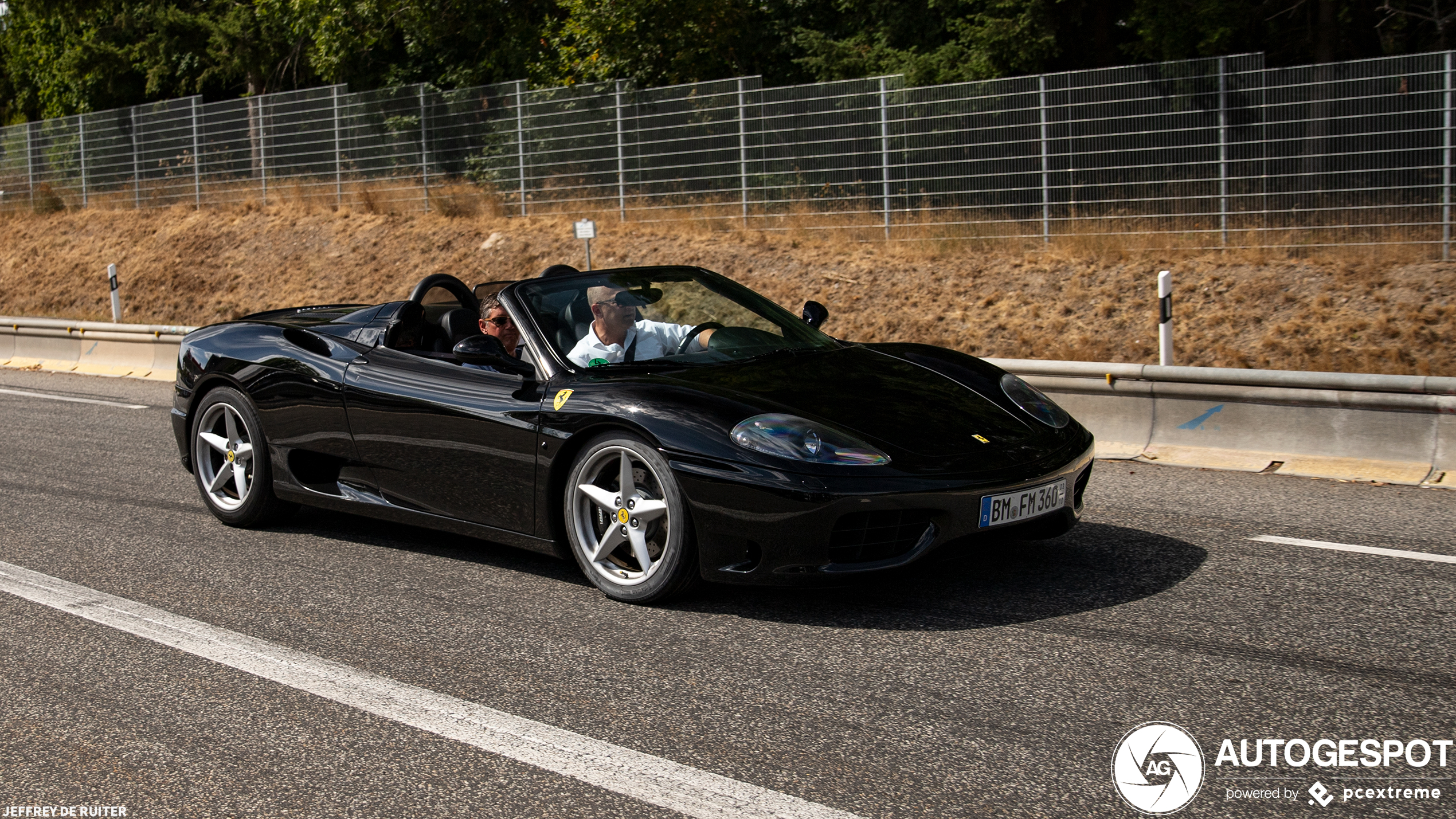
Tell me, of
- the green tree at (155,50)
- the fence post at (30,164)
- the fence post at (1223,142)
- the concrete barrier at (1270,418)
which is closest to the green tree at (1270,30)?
the fence post at (1223,142)

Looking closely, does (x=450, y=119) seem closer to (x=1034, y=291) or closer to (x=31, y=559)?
(x=1034, y=291)

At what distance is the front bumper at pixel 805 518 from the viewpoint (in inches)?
171

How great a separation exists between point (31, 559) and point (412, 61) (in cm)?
2100

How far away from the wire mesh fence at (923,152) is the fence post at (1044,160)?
16 millimetres

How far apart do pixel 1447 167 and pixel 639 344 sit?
9237mm

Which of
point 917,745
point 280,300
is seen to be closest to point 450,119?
point 280,300

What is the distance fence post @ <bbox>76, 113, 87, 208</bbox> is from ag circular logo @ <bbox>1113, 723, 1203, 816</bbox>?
25896mm

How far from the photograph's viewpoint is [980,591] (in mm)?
4809

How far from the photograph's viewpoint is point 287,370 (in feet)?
20.3

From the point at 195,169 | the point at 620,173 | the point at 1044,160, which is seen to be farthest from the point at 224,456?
the point at 195,169

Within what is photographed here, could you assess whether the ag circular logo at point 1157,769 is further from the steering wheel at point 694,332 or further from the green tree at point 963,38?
the green tree at point 963,38

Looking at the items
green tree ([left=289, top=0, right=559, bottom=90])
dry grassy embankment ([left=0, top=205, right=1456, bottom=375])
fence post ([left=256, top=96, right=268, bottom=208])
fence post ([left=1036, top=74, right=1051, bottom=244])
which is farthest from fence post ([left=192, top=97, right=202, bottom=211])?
fence post ([left=1036, top=74, right=1051, bottom=244])

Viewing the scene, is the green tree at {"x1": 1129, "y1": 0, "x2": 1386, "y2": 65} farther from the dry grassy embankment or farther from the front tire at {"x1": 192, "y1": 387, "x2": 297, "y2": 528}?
the front tire at {"x1": 192, "y1": 387, "x2": 297, "y2": 528}

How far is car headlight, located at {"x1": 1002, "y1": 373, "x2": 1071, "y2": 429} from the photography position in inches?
206
